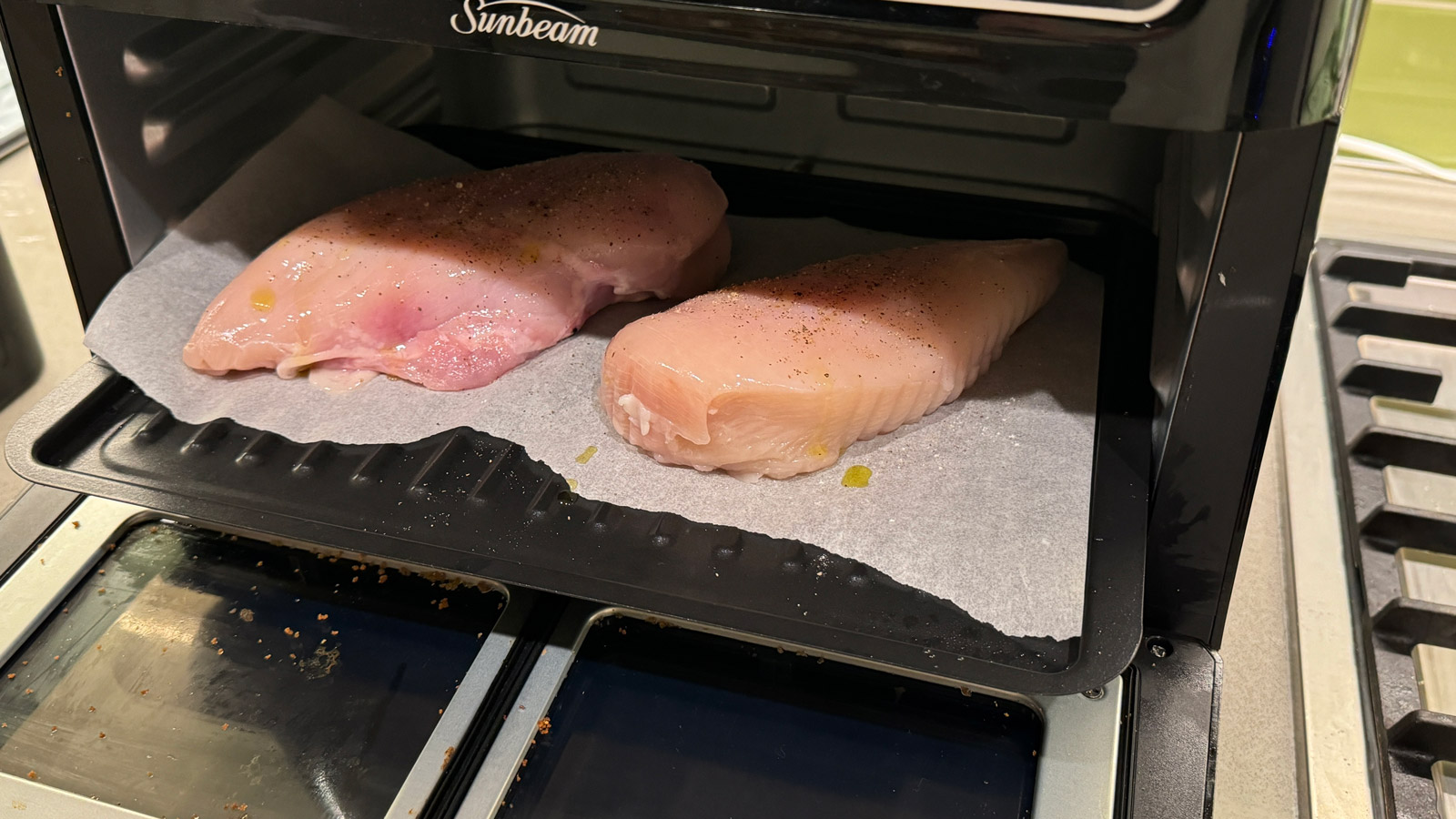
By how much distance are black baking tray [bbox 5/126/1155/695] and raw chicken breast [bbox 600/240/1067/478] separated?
0.08 metres

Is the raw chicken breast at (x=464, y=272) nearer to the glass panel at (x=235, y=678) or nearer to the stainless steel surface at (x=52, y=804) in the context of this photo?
the glass panel at (x=235, y=678)

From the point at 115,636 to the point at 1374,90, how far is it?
1535 millimetres

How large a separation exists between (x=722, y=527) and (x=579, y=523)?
0.11 metres

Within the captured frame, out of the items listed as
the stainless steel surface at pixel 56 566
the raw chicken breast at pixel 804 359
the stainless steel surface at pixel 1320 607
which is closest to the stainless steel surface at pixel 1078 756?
the stainless steel surface at pixel 1320 607

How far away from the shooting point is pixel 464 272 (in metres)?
0.99

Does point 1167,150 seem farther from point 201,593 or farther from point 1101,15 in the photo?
point 201,593

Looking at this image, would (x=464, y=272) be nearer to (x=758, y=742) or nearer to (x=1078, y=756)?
(x=758, y=742)

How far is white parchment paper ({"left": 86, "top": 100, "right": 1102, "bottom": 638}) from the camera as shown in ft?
2.53

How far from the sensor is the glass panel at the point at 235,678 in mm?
769

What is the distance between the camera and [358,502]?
823 millimetres

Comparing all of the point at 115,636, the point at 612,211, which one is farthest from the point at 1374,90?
the point at 115,636

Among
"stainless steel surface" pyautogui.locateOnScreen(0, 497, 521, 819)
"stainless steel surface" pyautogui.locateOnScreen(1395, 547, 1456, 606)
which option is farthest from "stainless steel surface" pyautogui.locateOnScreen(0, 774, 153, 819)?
"stainless steel surface" pyautogui.locateOnScreen(1395, 547, 1456, 606)

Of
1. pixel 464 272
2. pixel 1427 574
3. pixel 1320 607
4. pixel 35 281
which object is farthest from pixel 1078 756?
pixel 35 281

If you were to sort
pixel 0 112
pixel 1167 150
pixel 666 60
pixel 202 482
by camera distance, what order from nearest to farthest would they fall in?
1. pixel 666 60
2. pixel 202 482
3. pixel 1167 150
4. pixel 0 112
